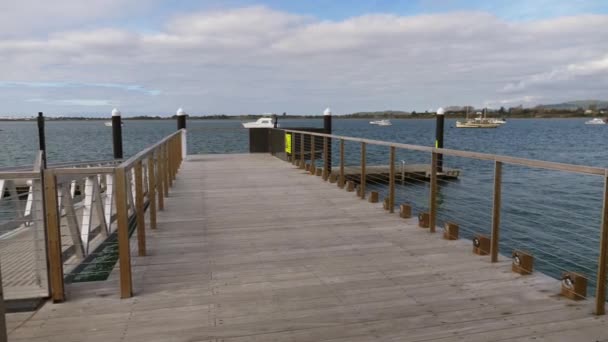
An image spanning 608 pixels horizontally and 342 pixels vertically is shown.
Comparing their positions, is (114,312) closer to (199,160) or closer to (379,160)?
(199,160)

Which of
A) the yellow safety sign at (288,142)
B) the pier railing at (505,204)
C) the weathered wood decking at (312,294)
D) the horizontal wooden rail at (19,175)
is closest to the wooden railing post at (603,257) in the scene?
the pier railing at (505,204)

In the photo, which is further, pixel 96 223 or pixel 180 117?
pixel 180 117

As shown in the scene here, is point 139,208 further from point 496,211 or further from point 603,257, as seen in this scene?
point 603,257

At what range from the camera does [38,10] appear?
498 centimetres

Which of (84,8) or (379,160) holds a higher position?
(84,8)

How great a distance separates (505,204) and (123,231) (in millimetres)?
12416

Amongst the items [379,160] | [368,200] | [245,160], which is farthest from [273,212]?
[379,160]

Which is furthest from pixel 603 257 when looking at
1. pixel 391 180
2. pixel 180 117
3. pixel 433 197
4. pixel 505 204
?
pixel 180 117

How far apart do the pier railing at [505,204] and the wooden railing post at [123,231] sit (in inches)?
104

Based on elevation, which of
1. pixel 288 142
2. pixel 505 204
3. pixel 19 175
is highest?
pixel 19 175

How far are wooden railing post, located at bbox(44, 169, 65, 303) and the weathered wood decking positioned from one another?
0.11 meters

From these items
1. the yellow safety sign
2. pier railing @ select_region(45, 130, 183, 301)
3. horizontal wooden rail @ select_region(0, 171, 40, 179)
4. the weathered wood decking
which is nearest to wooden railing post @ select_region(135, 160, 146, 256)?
pier railing @ select_region(45, 130, 183, 301)

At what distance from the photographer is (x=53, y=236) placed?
2926 millimetres

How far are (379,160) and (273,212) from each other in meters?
21.5
